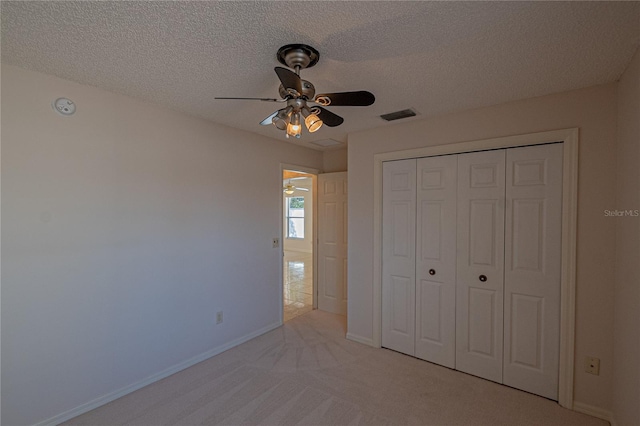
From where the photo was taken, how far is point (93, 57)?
1.73 m

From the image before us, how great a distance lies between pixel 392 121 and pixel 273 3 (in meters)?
1.89

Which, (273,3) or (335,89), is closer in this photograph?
(273,3)

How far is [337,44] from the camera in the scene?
1.57 meters

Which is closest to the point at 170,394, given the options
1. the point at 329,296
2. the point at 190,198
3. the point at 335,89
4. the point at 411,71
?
the point at 190,198

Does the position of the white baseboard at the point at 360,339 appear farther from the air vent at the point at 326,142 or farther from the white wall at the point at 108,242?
the air vent at the point at 326,142

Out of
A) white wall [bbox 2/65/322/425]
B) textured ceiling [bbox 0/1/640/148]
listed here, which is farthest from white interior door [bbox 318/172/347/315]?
textured ceiling [bbox 0/1/640/148]

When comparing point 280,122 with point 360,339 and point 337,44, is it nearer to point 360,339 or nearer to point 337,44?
point 337,44

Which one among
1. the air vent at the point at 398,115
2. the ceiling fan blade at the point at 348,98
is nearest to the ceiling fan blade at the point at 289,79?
the ceiling fan blade at the point at 348,98

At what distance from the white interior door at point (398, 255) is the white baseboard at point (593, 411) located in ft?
4.17

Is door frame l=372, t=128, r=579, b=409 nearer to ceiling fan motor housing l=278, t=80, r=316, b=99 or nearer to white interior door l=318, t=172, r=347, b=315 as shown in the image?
ceiling fan motor housing l=278, t=80, r=316, b=99

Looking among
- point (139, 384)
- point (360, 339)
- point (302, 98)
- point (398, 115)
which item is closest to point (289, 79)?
point (302, 98)

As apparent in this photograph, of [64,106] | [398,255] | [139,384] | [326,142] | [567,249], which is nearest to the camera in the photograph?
[64,106]

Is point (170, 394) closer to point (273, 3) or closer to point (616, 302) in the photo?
point (273, 3)

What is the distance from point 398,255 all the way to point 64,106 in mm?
3131
